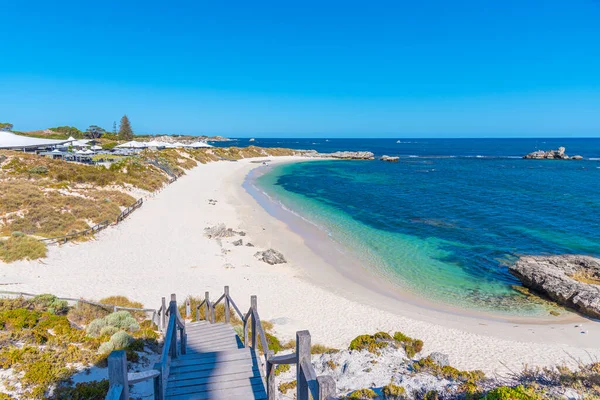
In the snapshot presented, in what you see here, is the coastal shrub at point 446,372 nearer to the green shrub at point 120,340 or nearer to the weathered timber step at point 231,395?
the weathered timber step at point 231,395

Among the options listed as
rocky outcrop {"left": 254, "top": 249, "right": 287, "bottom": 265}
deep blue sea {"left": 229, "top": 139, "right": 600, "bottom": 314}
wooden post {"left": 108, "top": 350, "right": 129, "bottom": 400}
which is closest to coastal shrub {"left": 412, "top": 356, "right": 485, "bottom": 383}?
wooden post {"left": 108, "top": 350, "right": 129, "bottom": 400}

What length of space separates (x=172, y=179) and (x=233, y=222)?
20.8 metres

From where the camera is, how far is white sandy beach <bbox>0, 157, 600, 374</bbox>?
36.7 feet

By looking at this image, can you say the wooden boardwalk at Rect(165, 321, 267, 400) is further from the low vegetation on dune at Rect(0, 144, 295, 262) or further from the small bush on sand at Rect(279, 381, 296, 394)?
the low vegetation on dune at Rect(0, 144, 295, 262)

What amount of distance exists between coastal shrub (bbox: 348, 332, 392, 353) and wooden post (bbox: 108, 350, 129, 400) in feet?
21.4

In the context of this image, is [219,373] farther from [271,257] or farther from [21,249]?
[21,249]

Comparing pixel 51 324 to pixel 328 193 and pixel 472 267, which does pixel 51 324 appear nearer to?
pixel 472 267

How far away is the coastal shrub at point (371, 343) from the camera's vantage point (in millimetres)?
8586

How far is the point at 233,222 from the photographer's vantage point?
26031 mm

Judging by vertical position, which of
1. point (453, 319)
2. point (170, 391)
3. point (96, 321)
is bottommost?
point (453, 319)

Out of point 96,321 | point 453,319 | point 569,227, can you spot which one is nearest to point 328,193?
point 569,227

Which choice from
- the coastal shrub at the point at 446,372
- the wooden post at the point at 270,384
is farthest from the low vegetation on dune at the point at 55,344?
the coastal shrub at the point at 446,372

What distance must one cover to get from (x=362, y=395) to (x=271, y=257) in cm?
1213

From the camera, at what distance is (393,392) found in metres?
6.48
